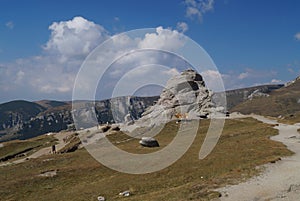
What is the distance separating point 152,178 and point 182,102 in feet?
243

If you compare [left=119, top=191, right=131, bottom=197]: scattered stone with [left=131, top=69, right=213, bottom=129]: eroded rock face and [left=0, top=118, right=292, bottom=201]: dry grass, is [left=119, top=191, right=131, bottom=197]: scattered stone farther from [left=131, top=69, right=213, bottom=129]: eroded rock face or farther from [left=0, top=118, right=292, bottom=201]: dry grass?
[left=131, top=69, right=213, bottom=129]: eroded rock face

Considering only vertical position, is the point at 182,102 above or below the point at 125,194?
above

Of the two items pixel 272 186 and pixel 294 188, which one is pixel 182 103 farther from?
pixel 294 188

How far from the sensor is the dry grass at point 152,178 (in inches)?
1339

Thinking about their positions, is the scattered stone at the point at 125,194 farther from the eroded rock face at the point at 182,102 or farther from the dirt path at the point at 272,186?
the eroded rock face at the point at 182,102

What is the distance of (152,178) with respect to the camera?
140 ft

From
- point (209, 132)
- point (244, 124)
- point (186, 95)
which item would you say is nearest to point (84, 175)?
point (209, 132)

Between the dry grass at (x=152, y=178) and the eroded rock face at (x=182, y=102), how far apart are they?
4349 centimetres

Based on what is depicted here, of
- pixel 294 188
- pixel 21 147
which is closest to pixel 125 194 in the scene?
pixel 294 188

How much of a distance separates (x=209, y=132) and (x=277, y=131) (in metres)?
16.1

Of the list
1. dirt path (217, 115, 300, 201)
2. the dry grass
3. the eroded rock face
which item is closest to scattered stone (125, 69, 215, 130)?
the eroded rock face

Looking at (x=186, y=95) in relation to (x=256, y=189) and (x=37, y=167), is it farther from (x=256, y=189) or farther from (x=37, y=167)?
(x=256, y=189)

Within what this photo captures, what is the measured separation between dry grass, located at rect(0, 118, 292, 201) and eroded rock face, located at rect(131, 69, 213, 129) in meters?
43.5

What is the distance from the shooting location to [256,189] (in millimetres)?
29594
